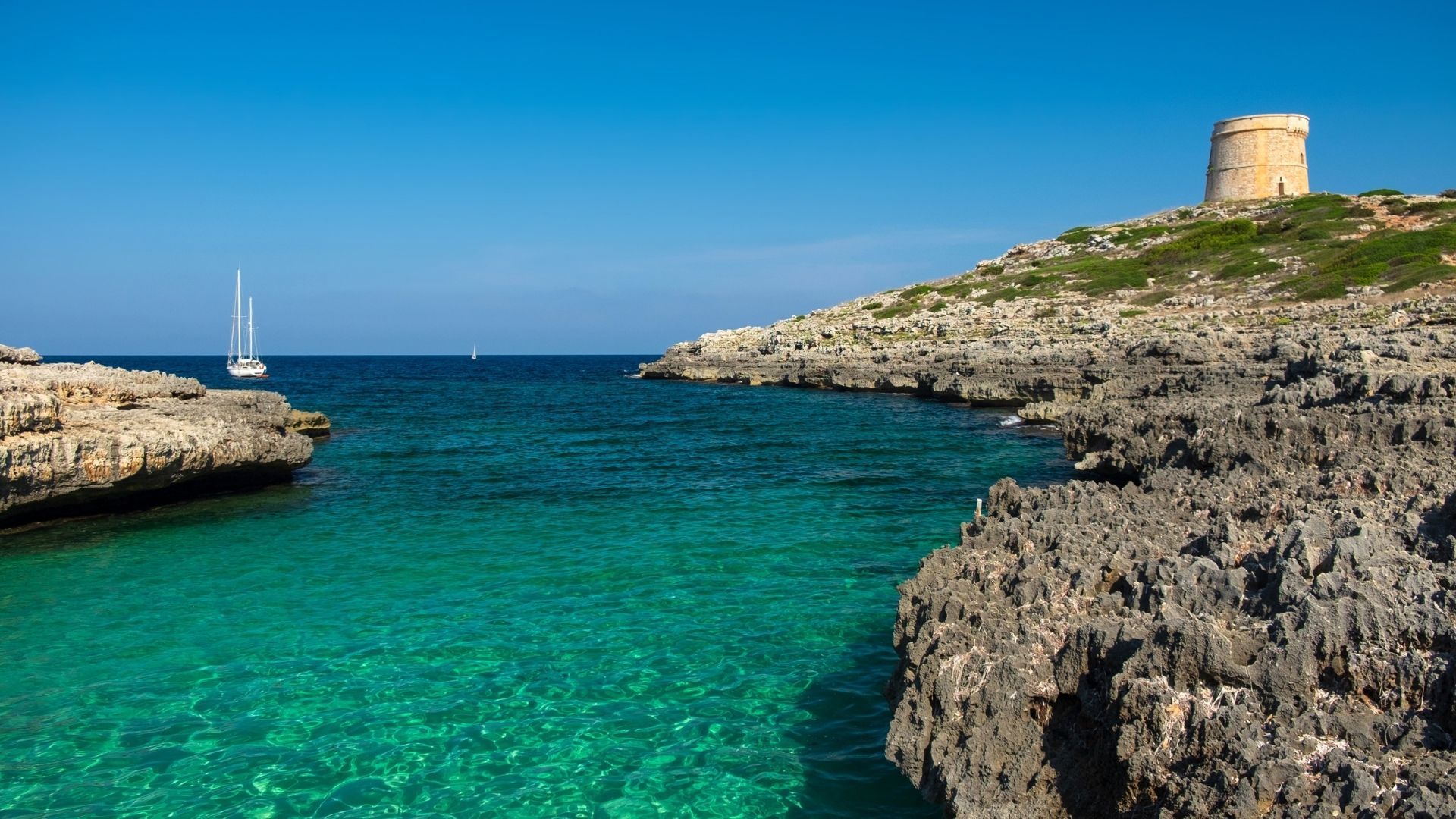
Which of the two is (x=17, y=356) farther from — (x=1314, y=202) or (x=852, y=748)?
(x=1314, y=202)

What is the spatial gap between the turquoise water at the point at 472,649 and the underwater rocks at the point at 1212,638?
144 centimetres

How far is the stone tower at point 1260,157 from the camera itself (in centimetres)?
8388

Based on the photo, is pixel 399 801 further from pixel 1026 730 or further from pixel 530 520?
pixel 530 520

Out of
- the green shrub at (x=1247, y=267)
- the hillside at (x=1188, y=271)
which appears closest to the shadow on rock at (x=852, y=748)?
the hillside at (x=1188, y=271)

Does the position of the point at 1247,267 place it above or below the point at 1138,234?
below

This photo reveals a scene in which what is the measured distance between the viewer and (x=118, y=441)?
16516 mm

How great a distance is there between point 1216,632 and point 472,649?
7902 millimetres

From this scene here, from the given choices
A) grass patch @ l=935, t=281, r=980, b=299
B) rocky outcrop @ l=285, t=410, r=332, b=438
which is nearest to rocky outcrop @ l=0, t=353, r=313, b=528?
rocky outcrop @ l=285, t=410, r=332, b=438

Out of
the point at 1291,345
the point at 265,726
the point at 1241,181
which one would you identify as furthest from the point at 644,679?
the point at 1241,181

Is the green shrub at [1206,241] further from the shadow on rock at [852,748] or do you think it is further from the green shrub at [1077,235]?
the shadow on rock at [852,748]

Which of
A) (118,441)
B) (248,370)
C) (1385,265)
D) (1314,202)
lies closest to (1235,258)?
(1385,265)

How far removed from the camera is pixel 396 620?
37.6 feet

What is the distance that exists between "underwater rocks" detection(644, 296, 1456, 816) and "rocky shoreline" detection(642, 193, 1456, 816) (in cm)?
1

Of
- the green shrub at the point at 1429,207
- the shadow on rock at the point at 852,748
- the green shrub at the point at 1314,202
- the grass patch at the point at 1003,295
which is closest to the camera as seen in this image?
the shadow on rock at the point at 852,748
